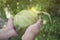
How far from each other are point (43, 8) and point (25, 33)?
20 cm

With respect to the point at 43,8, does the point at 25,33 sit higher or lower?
lower

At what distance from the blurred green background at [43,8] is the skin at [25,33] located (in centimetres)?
3

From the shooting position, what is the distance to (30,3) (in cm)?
101

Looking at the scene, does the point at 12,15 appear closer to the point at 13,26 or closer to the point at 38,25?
the point at 13,26

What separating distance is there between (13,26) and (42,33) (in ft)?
0.64

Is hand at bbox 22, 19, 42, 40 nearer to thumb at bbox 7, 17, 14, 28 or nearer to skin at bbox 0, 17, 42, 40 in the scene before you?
skin at bbox 0, 17, 42, 40

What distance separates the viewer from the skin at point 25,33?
98 cm

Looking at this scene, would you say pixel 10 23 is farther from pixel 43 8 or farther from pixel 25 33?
pixel 43 8

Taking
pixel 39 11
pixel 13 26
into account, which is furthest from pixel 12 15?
pixel 39 11

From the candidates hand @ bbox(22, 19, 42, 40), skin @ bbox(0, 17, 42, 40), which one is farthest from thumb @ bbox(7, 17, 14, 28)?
hand @ bbox(22, 19, 42, 40)

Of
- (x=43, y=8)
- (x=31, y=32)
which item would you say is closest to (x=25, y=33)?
(x=31, y=32)

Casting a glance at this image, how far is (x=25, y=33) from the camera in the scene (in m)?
0.99

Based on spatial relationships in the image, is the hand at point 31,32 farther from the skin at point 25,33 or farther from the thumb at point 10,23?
the thumb at point 10,23

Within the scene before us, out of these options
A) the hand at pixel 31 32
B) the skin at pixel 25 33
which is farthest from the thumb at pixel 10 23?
the hand at pixel 31 32
